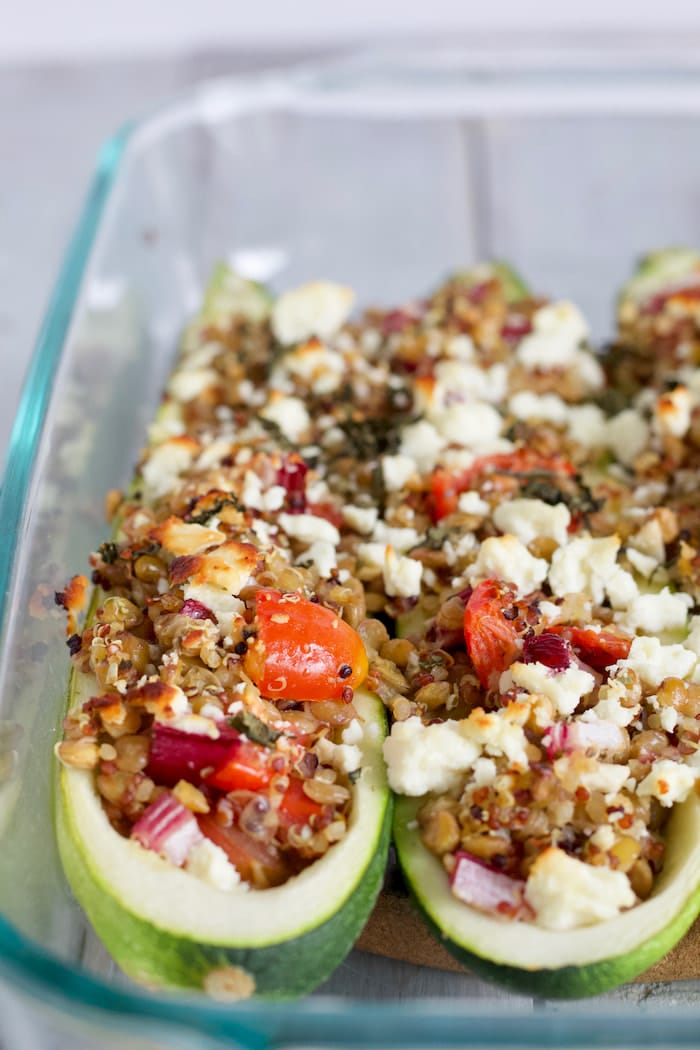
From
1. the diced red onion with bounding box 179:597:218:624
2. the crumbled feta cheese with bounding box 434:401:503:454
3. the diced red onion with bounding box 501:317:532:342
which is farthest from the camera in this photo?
the diced red onion with bounding box 501:317:532:342

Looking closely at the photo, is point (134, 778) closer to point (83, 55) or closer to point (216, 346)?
point (216, 346)

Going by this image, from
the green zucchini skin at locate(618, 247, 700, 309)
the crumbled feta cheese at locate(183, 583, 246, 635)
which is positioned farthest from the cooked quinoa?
the green zucchini skin at locate(618, 247, 700, 309)

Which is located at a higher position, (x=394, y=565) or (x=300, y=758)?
(x=394, y=565)

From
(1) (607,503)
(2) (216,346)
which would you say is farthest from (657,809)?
(2) (216,346)

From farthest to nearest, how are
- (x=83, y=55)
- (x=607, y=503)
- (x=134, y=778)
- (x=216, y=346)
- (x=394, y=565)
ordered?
(x=83, y=55) → (x=216, y=346) → (x=607, y=503) → (x=394, y=565) → (x=134, y=778)

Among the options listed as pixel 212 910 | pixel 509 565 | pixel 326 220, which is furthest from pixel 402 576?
pixel 326 220

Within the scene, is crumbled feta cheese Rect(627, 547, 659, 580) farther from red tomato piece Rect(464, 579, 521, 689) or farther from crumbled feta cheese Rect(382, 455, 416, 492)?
crumbled feta cheese Rect(382, 455, 416, 492)
